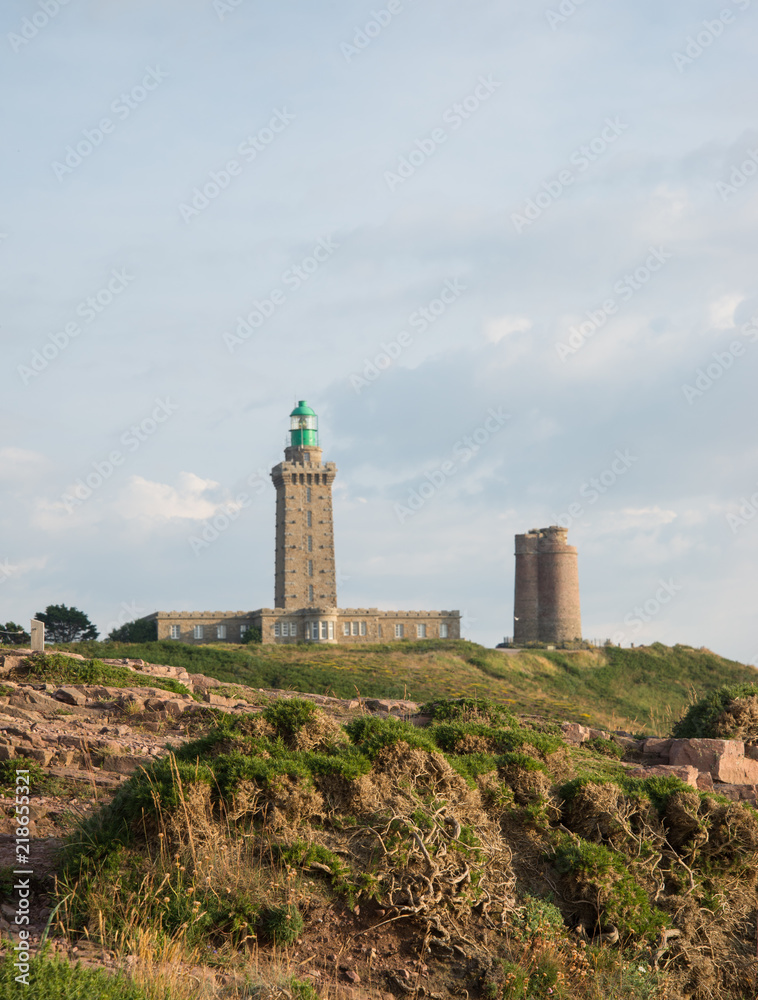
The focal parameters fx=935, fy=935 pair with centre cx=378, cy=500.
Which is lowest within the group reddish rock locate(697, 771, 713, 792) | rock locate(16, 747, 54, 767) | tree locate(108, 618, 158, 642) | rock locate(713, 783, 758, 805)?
rock locate(713, 783, 758, 805)

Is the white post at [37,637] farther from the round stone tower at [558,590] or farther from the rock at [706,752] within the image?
the round stone tower at [558,590]

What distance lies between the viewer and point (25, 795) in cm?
890

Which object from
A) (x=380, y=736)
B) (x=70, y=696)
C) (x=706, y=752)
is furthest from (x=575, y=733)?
(x=70, y=696)

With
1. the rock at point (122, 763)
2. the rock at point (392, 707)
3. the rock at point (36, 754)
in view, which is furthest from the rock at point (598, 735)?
the rock at point (36, 754)

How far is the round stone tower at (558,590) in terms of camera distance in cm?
5822

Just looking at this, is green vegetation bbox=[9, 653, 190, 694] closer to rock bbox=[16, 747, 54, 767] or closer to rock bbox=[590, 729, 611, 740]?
rock bbox=[16, 747, 54, 767]

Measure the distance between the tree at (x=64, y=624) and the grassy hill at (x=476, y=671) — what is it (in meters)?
8.91

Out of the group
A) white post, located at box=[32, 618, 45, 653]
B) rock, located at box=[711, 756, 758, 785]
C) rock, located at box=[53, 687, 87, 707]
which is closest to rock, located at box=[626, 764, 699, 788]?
rock, located at box=[711, 756, 758, 785]

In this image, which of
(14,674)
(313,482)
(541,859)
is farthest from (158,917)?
(313,482)

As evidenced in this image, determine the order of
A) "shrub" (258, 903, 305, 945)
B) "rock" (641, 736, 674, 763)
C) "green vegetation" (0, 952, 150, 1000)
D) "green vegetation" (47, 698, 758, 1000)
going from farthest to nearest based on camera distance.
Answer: "rock" (641, 736, 674, 763), "green vegetation" (47, 698, 758, 1000), "shrub" (258, 903, 305, 945), "green vegetation" (0, 952, 150, 1000)

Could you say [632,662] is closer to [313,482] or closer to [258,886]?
[313,482]

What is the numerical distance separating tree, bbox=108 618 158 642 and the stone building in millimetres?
665

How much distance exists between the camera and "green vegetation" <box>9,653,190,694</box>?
652 inches

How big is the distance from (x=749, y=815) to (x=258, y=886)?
4.82 m
